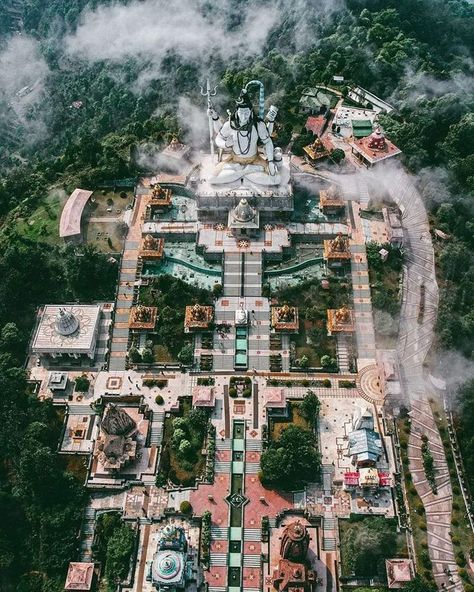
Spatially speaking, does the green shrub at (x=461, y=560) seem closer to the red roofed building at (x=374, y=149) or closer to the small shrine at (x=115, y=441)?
the small shrine at (x=115, y=441)

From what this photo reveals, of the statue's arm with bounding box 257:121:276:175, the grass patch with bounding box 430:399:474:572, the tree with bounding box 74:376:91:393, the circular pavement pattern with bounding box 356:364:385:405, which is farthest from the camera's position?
the statue's arm with bounding box 257:121:276:175

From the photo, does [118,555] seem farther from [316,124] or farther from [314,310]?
[316,124]

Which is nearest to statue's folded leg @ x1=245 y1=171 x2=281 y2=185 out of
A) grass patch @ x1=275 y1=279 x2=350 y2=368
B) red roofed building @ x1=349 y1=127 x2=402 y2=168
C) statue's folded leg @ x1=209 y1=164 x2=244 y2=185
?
statue's folded leg @ x1=209 y1=164 x2=244 y2=185

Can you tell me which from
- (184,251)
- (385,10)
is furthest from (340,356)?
(385,10)

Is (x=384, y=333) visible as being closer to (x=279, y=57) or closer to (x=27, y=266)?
(x=27, y=266)

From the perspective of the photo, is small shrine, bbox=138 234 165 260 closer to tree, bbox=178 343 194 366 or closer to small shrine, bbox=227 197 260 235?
small shrine, bbox=227 197 260 235

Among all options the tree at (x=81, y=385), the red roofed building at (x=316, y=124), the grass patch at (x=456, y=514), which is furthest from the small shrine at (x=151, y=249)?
the grass patch at (x=456, y=514)
